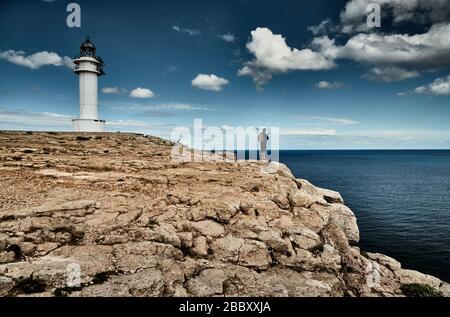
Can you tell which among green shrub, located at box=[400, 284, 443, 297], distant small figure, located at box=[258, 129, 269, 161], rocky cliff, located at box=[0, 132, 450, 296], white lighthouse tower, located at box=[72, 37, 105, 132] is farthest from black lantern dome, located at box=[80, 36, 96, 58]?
green shrub, located at box=[400, 284, 443, 297]

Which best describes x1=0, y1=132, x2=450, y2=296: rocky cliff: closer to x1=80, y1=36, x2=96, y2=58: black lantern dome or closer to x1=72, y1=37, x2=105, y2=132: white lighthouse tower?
x1=72, y1=37, x2=105, y2=132: white lighthouse tower

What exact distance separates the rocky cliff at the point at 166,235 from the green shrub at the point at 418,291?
1.30 ft

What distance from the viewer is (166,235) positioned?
17406 millimetres

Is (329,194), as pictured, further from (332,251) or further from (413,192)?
(413,192)

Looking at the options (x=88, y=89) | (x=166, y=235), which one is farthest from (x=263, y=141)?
(x=88, y=89)

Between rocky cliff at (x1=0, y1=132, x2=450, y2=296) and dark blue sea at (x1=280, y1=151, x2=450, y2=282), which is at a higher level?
rocky cliff at (x1=0, y1=132, x2=450, y2=296)

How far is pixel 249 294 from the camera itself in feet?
46.4

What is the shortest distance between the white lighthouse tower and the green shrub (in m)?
41.1

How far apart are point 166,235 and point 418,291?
1709 centimetres

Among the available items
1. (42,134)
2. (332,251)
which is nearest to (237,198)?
(332,251)

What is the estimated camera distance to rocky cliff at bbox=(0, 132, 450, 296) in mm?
14000

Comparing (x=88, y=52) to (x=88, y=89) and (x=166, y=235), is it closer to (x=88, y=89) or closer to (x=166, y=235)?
(x=88, y=89)

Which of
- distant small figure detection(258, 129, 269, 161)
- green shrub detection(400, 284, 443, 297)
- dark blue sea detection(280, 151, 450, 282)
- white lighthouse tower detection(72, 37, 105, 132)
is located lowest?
dark blue sea detection(280, 151, 450, 282)

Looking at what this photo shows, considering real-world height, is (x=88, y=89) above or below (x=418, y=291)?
above
